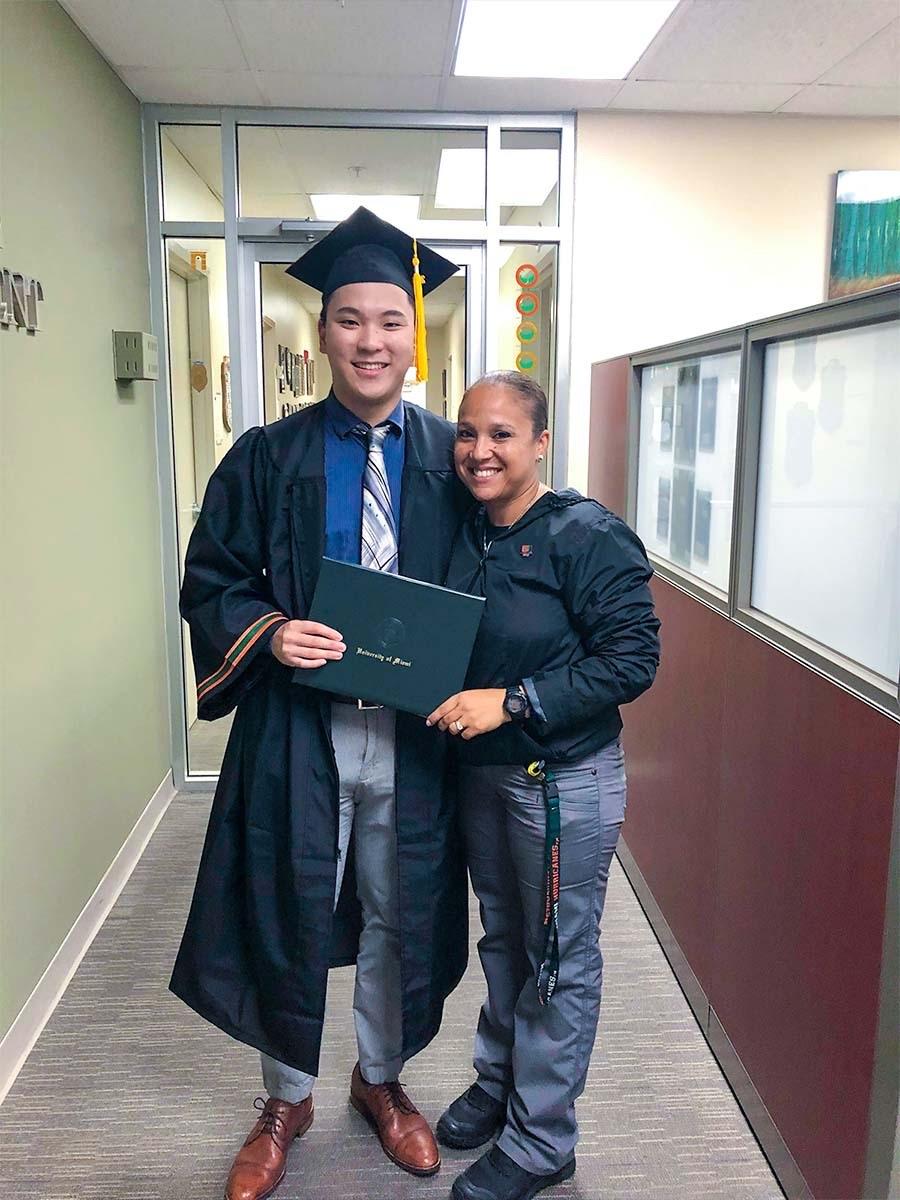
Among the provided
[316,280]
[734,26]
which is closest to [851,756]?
[316,280]

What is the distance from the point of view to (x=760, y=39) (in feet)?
8.66

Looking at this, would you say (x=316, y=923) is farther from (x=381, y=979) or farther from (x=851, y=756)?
(x=851, y=756)

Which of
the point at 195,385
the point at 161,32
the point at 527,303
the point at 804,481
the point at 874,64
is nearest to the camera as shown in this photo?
the point at 804,481

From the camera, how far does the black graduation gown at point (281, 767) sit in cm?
158

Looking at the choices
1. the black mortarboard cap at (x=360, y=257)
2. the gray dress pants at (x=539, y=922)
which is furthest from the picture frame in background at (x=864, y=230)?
the gray dress pants at (x=539, y=922)

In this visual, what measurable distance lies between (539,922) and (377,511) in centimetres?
76

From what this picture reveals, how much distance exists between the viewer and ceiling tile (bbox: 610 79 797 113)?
3027 mm

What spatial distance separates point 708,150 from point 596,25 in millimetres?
926

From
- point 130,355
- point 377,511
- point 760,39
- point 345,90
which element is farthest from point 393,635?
point 345,90

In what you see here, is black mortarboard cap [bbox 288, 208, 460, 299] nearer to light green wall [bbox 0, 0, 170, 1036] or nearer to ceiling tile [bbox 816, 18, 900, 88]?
light green wall [bbox 0, 0, 170, 1036]

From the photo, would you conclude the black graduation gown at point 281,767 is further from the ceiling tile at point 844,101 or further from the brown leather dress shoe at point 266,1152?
the ceiling tile at point 844,101

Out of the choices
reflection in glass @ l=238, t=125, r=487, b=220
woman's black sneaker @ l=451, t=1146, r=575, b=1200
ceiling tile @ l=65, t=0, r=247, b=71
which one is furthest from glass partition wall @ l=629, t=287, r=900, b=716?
ceiling tile @ l=65, t=0, r=247, b=71

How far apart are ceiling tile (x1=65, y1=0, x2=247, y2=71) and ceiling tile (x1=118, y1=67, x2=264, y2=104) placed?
0.06m

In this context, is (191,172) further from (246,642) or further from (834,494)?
(834,494)
